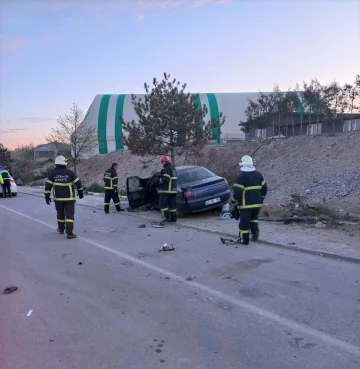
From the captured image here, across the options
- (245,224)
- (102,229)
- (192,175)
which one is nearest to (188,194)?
(192,175)

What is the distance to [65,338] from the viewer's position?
3.89 metres

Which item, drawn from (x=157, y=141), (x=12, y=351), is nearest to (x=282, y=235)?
(x=12, y=351)

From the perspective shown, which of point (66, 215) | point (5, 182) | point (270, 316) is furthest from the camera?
point (5, 182)

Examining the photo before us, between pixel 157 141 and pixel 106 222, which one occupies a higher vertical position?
pixel 157 141

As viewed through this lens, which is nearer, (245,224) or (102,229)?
(245,224)

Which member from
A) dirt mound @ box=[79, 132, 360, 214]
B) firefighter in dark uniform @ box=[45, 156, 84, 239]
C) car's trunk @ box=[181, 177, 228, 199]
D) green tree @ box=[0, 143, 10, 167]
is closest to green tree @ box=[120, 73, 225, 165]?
dirt mound @ box=[79, 132, 360, 214]

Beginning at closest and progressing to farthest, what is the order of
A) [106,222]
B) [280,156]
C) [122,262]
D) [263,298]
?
[263,298] < [122,262] < [106,222] < [280,156]

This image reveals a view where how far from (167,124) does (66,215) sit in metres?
8.14

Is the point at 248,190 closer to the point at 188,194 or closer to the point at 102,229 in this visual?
the point at 188,194

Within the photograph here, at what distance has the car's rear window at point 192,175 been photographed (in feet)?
38.0

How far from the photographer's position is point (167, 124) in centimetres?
1652

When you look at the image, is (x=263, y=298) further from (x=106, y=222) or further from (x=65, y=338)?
(x=106, y=222)

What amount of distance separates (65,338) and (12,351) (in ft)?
1.54

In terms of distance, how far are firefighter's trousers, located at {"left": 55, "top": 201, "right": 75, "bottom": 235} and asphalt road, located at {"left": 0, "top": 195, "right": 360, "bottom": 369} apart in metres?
1.23
